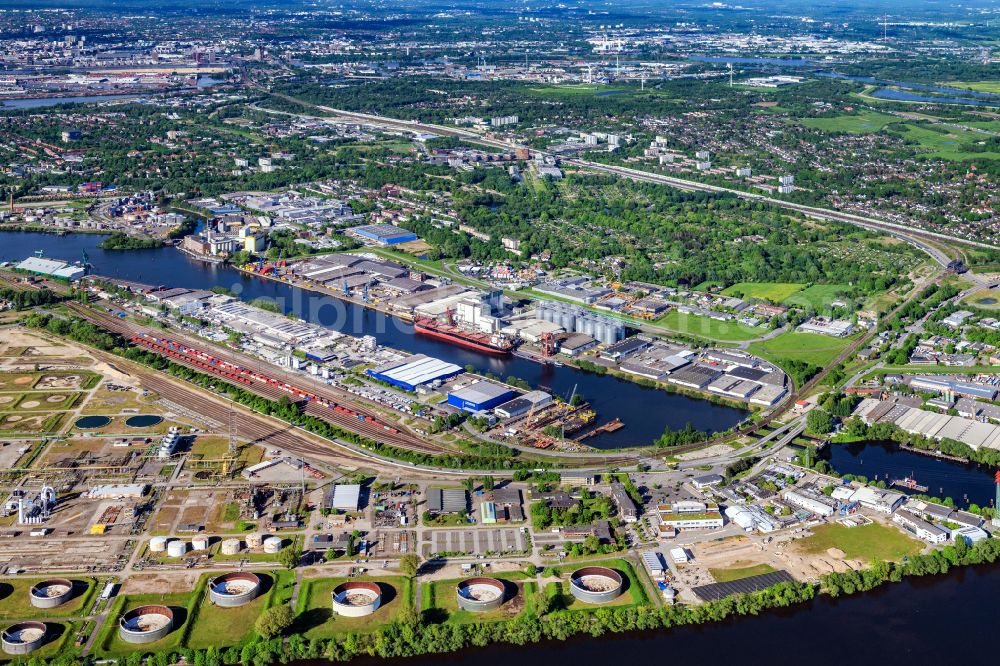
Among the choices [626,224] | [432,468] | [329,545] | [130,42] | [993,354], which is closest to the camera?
[329,545]

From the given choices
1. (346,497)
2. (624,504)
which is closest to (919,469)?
(624,504)

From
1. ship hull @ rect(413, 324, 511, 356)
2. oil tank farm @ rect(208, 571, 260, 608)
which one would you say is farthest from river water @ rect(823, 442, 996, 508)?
oil tank farm @ rect(208, 571, 260, 608)

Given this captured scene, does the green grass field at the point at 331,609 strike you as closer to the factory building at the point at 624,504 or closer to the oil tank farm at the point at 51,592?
the oil tank farm at the point at 51,592

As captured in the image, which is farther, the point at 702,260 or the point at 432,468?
the point at 702,260

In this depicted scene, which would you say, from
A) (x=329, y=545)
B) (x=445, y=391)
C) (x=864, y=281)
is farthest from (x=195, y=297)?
(x=864, y=281)

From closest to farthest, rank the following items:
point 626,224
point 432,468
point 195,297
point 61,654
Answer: point 61,654
point 432,468
point 195,297
point 626,224

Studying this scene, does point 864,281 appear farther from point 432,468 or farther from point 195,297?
point 195,297

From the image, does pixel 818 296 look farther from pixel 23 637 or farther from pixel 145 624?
pixel 23 637
